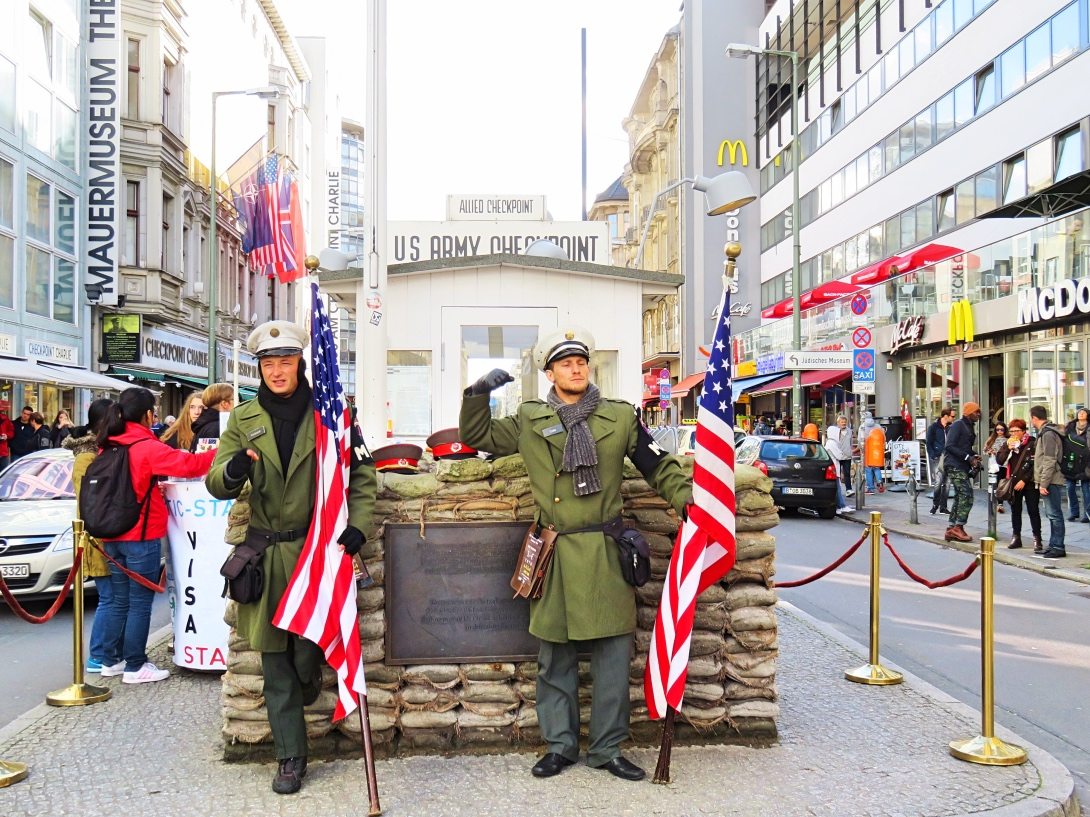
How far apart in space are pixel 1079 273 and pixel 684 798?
17.3m

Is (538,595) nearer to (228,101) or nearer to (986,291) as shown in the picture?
(986,291)

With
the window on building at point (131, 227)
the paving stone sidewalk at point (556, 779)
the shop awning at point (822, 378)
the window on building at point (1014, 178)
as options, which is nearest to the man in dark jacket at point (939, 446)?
the window on building at point (1014, 178)

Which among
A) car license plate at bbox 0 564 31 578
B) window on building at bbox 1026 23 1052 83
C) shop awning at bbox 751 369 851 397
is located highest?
window on building at bbox 1026 23 1052 83

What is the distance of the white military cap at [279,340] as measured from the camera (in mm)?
4559

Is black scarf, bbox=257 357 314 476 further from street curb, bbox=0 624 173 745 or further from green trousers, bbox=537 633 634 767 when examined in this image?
street curb, bbox=0 624 173 745

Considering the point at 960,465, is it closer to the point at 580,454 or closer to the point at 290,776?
the point at 580,454

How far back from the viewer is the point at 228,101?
130 ft

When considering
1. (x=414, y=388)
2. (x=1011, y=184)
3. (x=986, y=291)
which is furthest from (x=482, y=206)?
(x=1011, y=184)

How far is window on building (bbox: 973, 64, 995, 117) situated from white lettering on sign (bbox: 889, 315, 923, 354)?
563cm

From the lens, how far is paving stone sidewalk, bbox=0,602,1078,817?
4215mm

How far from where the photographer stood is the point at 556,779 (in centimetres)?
451

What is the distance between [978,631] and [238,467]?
6.52 meters

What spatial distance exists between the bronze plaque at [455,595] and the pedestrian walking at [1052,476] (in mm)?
9779

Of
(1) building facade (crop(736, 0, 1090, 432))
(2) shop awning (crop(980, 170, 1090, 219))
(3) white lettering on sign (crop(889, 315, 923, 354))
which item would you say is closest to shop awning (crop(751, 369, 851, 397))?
(1) building facade (crop(736, 0, 1090, 432))
